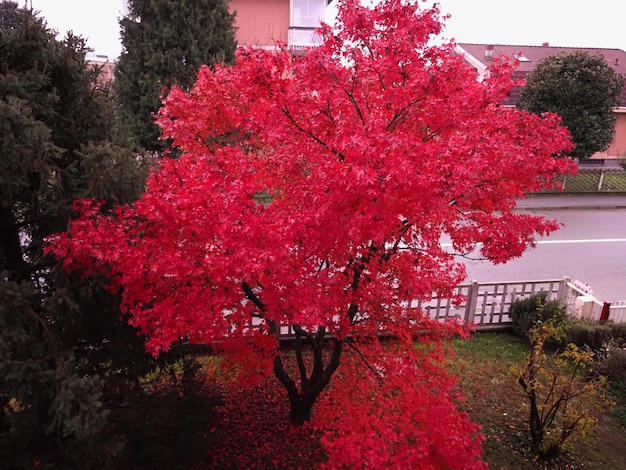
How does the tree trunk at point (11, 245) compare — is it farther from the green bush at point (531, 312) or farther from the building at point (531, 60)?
the building at point (531, 60)

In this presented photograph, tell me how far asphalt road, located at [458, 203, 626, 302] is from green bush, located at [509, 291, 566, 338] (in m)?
Answer: 2.91

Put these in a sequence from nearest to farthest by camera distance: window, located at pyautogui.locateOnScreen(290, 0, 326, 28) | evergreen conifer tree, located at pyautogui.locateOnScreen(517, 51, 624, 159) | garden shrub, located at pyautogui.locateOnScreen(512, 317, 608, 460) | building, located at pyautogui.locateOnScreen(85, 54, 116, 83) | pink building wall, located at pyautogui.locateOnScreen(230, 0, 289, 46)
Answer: building, located at pyautogui.locateOnScreen(85, 54, 116, 83)
garden shrub, located at pyautogui.locateOnScreen(512, 317, 608, 460)
evergreen conifer tree, located at pyautogui.locateOnScreen(517, 51, 624, 159)
window, located at pyautogui.locateOnScreen(290, 0, 326, 28)
pink building wall, located at pyautogui.locateOnScreen(230, 0, 289, 46)

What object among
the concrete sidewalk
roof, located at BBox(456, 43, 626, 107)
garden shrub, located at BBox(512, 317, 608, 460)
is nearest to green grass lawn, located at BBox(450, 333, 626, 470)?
garden shrub, located at BBox(512, 317, 608, 460)

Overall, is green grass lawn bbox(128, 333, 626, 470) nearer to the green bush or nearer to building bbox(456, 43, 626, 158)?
the green bush

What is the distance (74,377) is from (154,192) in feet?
6.93

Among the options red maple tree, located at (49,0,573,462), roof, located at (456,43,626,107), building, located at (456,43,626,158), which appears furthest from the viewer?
roof, located at (456,43,626,107)

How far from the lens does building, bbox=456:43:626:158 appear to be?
26.8 metres

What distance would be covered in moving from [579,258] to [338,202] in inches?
564

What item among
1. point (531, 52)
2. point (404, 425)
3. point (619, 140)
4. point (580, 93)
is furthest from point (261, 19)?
point (619, 140)

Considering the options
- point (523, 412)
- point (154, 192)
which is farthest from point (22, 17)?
point (523, 412)

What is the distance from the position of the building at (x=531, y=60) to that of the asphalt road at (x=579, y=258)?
884cm

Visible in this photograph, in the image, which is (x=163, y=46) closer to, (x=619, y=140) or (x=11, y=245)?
(x=11, y=245)

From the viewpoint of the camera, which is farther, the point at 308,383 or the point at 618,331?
the point at 618,331

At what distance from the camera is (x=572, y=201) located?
22.3 meters
